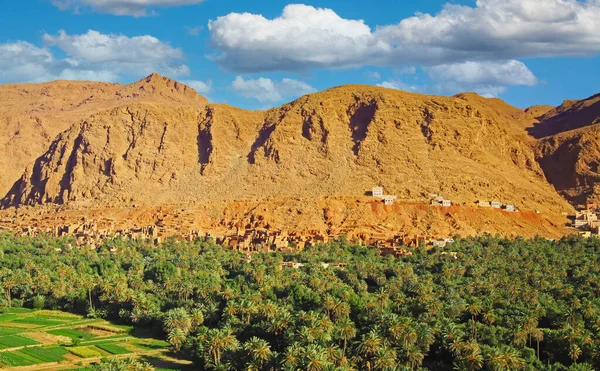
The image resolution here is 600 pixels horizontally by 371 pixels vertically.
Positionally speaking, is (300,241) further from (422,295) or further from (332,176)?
→ (422,295)

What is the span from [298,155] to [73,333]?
66.2m

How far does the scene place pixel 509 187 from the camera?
123m

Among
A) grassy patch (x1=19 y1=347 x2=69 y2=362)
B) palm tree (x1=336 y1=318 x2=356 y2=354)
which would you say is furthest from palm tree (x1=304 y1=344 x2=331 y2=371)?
grassy patch (x1=19 y1=347 x2=69 y2=362)

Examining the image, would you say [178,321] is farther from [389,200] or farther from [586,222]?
[586,222]

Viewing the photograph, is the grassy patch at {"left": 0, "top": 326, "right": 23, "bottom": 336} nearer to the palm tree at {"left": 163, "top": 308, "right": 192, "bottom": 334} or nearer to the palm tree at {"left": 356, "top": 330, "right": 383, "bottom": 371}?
the palm tree at {"left": 163, "top": 308, "right": 192, "bottom": 334}

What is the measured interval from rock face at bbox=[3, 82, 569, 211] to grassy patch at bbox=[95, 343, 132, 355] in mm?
58696

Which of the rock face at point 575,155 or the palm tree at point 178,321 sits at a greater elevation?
the rock face at point 575,155

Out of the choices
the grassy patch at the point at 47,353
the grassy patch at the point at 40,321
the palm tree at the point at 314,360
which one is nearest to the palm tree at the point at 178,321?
the grassy patch at the point at 47,353

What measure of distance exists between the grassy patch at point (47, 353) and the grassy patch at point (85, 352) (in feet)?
2.16

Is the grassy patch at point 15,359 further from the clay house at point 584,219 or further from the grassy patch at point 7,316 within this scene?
Answer: the clay house at point 584,219

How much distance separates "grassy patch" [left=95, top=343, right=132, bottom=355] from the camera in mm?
63281

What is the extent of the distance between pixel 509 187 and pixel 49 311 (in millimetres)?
67461

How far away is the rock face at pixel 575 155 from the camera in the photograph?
13412 cm

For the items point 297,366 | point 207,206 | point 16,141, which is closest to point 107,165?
point 207,206
